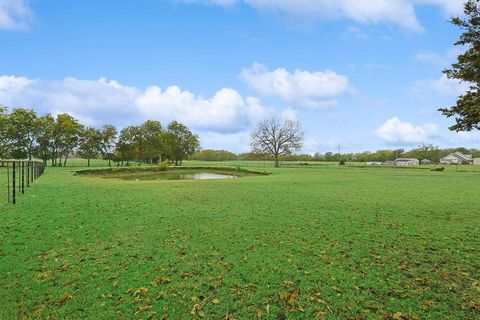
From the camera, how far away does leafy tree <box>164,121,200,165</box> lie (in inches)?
2990

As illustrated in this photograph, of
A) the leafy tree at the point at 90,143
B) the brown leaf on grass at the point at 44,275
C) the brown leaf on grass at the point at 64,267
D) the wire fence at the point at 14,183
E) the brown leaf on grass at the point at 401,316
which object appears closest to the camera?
the brown leaf on grass at the point at 401,316

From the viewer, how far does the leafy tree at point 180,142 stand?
75938 millimetres

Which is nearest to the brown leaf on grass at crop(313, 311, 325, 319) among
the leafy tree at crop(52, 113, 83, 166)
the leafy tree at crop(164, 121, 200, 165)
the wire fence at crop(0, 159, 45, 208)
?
the wire fence at crop(0, 159, 45, 208)

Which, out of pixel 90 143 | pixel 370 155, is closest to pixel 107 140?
pixel 90 143

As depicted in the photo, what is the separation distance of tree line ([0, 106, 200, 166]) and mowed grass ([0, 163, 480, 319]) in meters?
52.1

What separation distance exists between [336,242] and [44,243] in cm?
646

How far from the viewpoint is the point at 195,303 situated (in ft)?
13.0

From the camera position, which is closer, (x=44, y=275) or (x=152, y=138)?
(x=44, y=275)

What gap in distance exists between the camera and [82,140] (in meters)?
64.4

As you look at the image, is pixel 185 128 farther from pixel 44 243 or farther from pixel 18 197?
pixel 44 243

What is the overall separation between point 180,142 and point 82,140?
23434mm

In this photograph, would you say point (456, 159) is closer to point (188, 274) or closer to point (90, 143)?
point (90, 143)

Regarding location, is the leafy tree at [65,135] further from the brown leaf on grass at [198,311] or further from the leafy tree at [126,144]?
the brown leaf on grass at [198,311]

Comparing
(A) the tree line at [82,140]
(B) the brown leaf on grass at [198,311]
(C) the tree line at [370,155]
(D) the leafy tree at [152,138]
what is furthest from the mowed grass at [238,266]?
(C) the tree line at [370,155]
